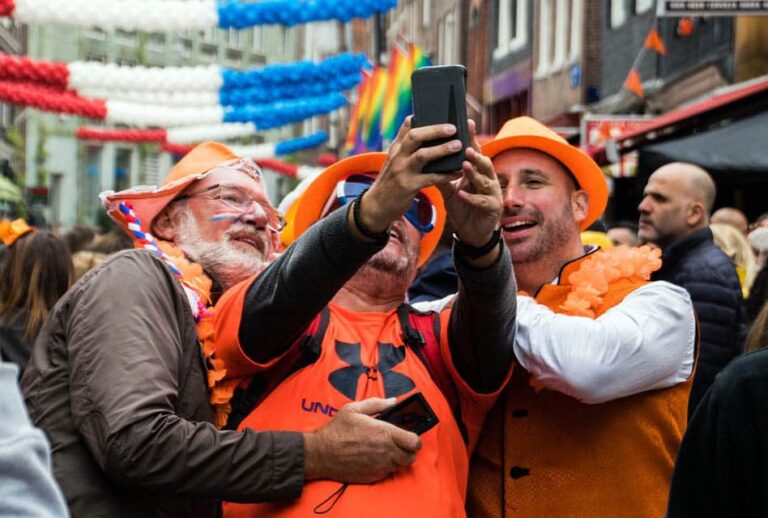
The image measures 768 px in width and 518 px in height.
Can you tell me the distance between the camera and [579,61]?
21.7m

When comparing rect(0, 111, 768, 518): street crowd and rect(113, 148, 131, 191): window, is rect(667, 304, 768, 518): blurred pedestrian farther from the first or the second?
rect(113, 148, 131, 191): window

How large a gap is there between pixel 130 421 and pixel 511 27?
1003 inches

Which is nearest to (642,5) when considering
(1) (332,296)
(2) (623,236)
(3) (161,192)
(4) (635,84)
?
(4) (635,84)

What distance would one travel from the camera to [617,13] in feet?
65.9

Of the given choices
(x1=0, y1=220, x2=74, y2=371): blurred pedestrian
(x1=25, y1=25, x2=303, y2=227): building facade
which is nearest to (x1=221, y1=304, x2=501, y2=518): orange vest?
(x1=0, y1=220, x2=74, y2=371): blurred pedestrian

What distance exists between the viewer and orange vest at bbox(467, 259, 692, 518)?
3.14 m

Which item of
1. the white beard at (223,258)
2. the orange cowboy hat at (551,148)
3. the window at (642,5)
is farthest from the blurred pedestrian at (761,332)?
the window at (642,5)

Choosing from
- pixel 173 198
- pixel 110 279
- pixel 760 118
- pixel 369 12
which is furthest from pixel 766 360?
pixel 369 12

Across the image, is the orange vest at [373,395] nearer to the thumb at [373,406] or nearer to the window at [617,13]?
the thumb at [373,406]

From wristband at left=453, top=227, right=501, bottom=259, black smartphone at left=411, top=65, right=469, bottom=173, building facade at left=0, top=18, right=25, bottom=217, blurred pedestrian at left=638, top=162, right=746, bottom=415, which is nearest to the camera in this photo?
black smartphone at left=411, top=65, right=469, bottom=173

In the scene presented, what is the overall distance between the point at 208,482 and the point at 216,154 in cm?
134

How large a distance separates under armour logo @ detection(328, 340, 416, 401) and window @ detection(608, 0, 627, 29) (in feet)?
57.1

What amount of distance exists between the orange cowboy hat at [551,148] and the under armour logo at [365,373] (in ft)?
2.56

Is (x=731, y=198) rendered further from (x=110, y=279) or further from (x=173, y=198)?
(x=110, y=279)
